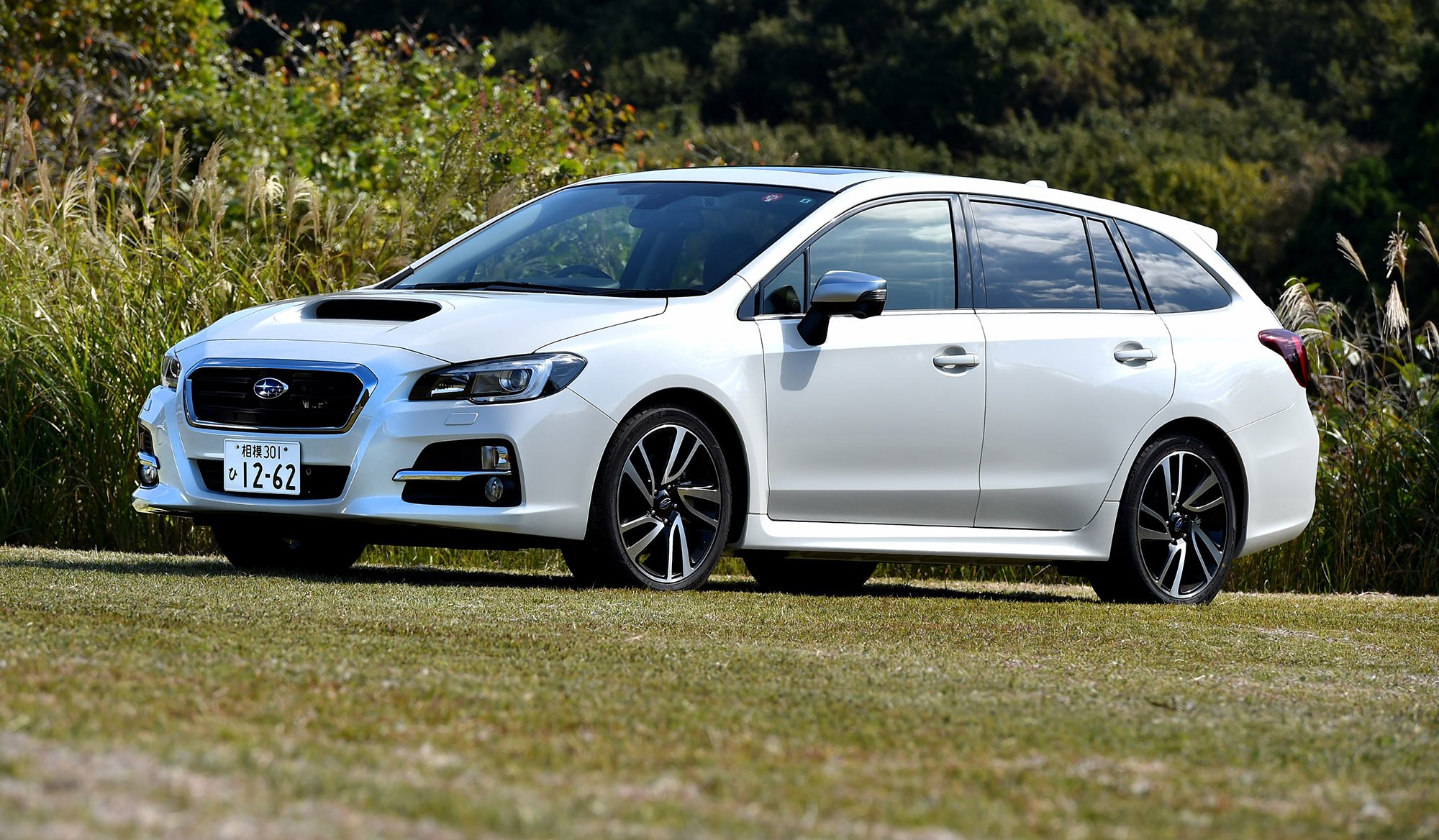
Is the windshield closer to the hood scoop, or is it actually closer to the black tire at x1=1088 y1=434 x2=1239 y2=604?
the hood scoop

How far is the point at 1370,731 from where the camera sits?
168 inches

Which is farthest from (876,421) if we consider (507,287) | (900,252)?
(507,287)

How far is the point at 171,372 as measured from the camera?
7.35m

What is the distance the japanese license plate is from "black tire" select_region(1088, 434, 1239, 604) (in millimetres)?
3394

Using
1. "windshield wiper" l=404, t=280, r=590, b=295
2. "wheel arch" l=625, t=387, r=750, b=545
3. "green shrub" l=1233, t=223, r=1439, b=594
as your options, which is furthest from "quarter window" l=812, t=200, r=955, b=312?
"green shrub" l=1233, t=223, r=1439, b=594

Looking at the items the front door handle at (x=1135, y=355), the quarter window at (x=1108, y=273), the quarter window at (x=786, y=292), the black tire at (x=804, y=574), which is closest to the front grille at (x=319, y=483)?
the quarter window at (x=786, y=292)

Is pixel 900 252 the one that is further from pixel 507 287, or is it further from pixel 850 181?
pixel 507 287

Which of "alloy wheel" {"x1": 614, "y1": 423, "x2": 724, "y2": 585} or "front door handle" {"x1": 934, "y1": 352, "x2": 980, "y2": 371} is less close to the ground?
"front door handle" {"x1": 934, "y1": 352, "x2": 980, "y2": 371}

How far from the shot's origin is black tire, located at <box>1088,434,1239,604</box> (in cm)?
827

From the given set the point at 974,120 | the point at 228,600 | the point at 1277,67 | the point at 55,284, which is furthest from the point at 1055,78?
the point at 228,600

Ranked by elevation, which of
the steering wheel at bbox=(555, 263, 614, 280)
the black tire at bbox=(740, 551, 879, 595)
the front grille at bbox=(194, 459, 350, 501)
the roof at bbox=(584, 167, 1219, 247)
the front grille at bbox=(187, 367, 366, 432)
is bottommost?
the black tire at bbox=(740, 551, 879, 595)

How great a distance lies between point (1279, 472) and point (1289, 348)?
0.56m

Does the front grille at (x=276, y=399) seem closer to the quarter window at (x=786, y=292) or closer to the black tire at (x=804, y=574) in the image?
the quarter window at (x=786, y=292)

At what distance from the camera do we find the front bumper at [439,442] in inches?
261
